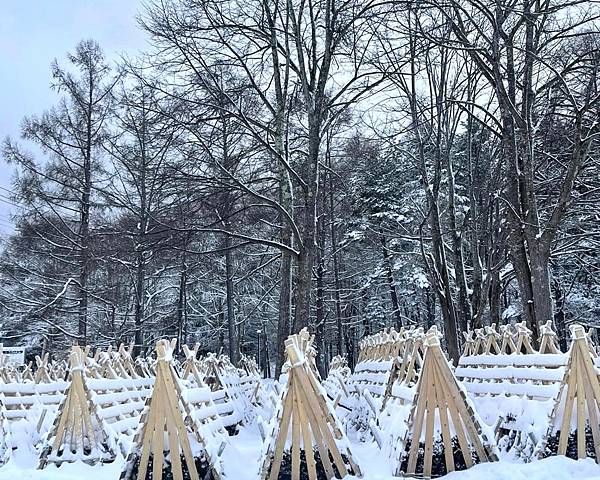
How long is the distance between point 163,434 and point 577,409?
409 cm

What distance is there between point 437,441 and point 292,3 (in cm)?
1178

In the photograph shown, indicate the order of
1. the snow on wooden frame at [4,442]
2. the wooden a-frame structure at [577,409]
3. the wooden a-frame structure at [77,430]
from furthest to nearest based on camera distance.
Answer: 1. the snow on wooden frame at [4,442]
2. the wooden a-frame structure at [77,430]
3. the wooden a-frame structure at [577,409]

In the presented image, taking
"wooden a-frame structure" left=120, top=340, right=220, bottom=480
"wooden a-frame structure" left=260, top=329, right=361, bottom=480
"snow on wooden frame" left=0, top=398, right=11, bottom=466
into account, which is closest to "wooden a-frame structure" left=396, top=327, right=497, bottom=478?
"wooden a-frame structure" left=260, top=329, right=361, bottom=480

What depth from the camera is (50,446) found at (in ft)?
23.5

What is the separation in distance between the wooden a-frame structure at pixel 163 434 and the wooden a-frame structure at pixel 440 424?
199 cm

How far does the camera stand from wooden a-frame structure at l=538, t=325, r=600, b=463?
18.6 feet

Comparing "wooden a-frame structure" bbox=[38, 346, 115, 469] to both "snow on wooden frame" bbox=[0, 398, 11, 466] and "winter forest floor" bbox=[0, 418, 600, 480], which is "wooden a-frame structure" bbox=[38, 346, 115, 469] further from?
"snow on wooden frame" bbox=[0, 398, 11, 466]

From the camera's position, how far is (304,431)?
5566 millimetres

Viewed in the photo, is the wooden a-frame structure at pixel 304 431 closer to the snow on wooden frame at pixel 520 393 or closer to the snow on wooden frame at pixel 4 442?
the snow on wooden frame at pixel 520 393

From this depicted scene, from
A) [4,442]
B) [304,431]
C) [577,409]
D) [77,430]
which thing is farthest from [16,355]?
[577,409]

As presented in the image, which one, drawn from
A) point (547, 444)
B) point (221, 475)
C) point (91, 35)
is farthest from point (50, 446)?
point (91, 35)

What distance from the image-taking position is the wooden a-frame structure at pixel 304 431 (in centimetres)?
552

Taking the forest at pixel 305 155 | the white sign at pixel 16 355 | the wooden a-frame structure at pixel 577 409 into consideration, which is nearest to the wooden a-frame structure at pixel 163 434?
the wooden a-frame structure at pixel 577 409

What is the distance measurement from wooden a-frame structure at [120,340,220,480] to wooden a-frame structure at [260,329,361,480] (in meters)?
0.64
